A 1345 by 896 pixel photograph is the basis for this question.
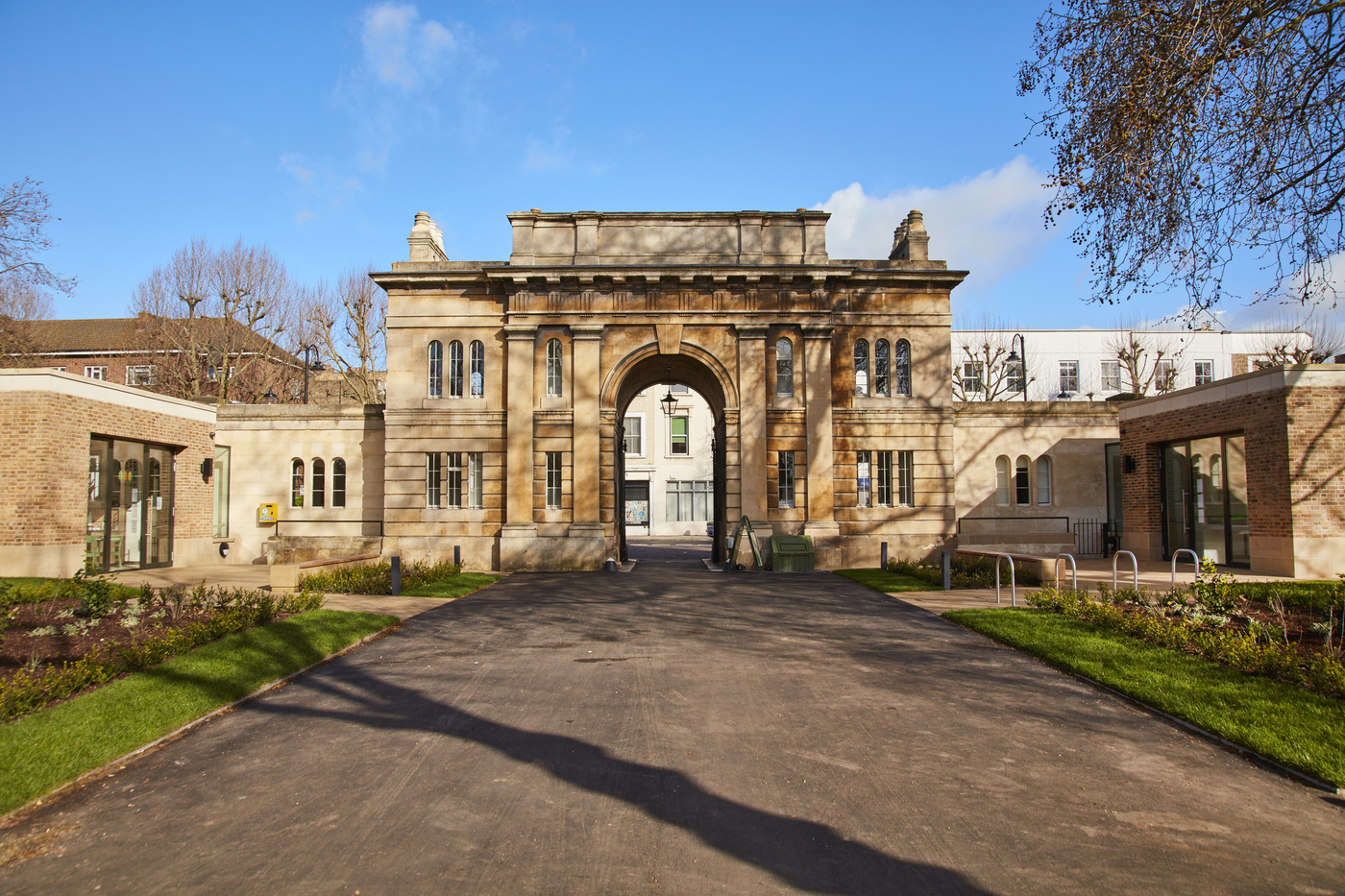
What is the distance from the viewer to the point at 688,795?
5.48 m

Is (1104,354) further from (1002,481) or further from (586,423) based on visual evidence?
(586,423)

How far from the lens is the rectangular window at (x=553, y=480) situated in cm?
2292

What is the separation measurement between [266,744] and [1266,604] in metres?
14.3

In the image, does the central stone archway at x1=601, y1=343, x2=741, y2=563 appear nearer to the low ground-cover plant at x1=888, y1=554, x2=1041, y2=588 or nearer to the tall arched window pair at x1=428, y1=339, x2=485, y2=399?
the tall arched window pair at x1=428, y1=339, x2=485, y2=399

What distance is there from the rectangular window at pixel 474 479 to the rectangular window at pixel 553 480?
93.2 inches

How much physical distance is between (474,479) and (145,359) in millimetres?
30399

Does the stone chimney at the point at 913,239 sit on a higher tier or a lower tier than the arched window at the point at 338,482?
higher

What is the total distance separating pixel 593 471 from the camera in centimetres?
2262

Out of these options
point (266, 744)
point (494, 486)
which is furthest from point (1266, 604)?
point (494, 486)

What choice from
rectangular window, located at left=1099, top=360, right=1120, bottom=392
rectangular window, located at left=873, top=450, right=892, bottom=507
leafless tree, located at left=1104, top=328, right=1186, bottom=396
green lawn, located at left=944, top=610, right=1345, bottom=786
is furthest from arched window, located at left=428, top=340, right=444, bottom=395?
rectangular window, located at left=1099, top=360, right=1120, bottom=392

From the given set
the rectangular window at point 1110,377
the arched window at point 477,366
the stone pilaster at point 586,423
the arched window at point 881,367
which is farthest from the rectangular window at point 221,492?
the rectangular window at point 1110,377

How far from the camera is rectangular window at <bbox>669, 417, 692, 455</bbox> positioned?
45812 millimetres

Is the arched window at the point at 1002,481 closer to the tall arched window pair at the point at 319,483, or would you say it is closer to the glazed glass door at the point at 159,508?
the tall arched window pair at the point at 319,483

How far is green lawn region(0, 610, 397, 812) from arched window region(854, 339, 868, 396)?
17593mm
